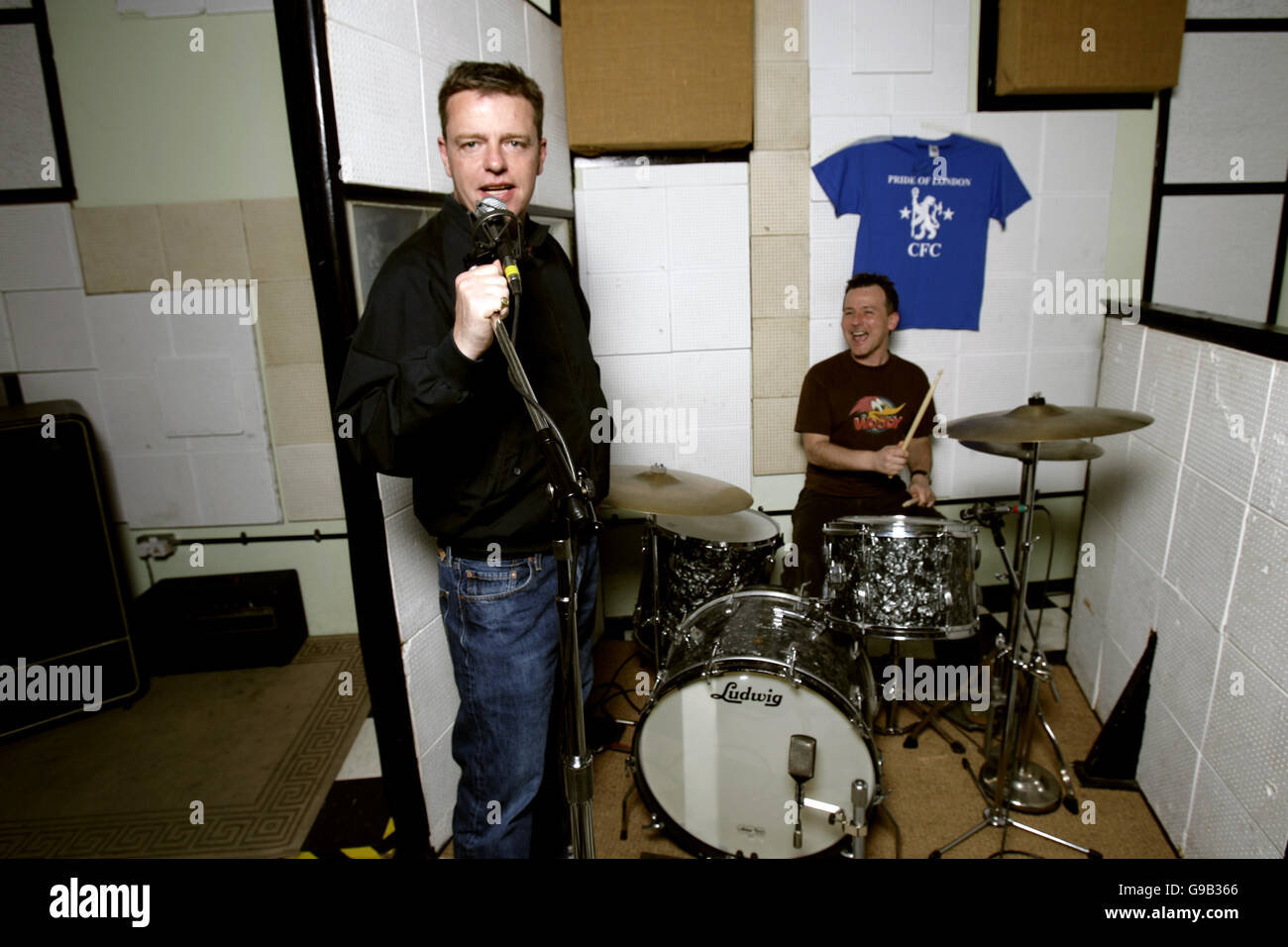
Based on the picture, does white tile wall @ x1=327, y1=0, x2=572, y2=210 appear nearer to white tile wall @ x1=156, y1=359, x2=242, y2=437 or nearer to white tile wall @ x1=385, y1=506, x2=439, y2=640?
white tile wall @ x1=385, y1=506, x2=439, y2=640

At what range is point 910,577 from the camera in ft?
7.22

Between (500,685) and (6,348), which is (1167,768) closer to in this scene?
(500,685)

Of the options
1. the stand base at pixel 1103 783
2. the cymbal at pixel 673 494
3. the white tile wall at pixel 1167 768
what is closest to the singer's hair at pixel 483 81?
the cymbal at pixel 673 494

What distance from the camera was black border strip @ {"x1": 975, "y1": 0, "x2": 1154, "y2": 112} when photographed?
2.91 meters

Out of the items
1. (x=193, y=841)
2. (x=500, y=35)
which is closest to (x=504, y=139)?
(x=500, y=35)

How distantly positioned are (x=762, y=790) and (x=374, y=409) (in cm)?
141

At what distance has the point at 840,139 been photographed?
297 cm

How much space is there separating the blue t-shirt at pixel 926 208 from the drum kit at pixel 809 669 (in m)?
0.91

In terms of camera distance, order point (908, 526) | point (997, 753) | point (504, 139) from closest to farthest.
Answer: point (504, 139), point (908, 526), point (997, 753)

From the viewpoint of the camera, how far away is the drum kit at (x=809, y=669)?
6.27ft

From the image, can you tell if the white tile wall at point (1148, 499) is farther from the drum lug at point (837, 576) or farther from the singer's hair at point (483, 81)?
the singer's hair at point (483, 81)

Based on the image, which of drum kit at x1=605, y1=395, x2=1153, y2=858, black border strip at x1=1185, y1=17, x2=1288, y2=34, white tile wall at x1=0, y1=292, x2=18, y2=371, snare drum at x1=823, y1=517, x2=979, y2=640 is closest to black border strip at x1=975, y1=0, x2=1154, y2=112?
black border strip at x1=1185, y1=17, x2=1288, y2=34
